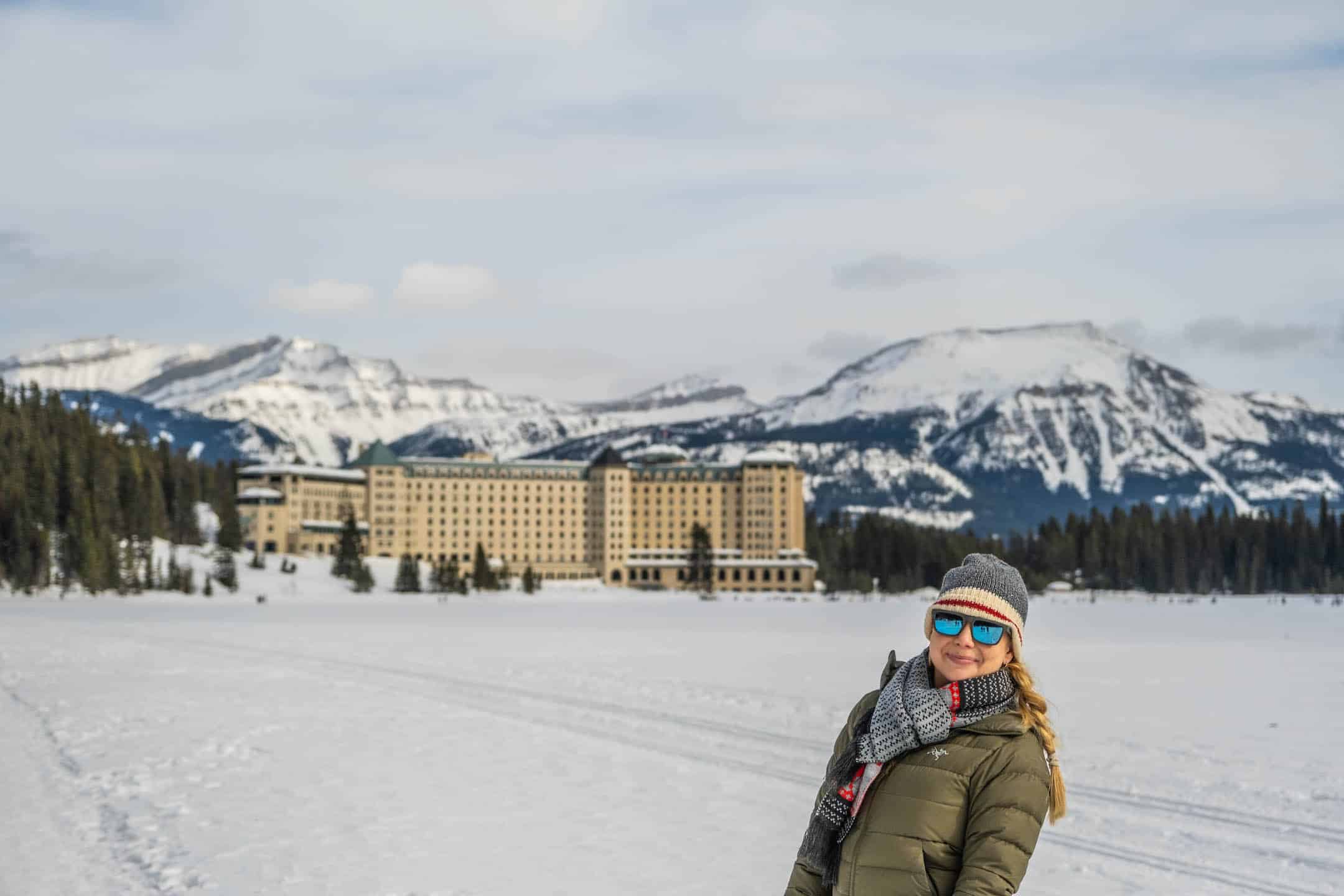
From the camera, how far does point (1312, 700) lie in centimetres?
3978

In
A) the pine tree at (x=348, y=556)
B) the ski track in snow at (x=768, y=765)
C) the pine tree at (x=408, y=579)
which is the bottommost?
the pine tree at (x=408, y=579)

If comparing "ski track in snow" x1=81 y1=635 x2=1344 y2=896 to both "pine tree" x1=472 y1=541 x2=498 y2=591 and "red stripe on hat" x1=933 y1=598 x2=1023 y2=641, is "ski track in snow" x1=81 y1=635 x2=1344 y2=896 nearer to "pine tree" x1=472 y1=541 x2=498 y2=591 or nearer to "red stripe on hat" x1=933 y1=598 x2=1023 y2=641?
"red stripe on hat" x1=933 y1=598 x2=1023 y2=641

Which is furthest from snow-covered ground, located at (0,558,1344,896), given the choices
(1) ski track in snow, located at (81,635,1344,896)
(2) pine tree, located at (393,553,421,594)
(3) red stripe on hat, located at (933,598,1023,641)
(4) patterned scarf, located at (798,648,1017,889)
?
(2) pine tree, located at (393,553,421,594)

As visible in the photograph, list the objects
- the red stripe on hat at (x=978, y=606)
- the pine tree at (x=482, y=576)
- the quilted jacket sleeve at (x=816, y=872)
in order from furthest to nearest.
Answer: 1. the pine tree at (x=482, y=576)
2. the quilted jacket sleeve at (x=816, y=872)
3. the red stripe on hat at (x=978, y=606)

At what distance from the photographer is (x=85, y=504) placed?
14712 centimetres

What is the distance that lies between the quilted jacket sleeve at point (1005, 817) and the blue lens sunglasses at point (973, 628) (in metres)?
0.54

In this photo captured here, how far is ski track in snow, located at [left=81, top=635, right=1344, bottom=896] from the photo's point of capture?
1686 cm

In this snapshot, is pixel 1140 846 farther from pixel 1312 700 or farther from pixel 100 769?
pixel 1312 700

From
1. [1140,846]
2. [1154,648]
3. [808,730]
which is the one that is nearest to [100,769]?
[808,730]

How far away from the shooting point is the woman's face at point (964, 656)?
7719 mm

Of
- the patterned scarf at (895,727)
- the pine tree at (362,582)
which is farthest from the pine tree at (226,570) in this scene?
the patterned scarf at (895,727)

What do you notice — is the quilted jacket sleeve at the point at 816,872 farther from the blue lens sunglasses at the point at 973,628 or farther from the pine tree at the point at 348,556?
the pine tree at the point at 348,556

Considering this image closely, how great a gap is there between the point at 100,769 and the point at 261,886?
9371 millimetres

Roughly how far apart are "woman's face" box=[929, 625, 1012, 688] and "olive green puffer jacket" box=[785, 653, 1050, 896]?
281mm
